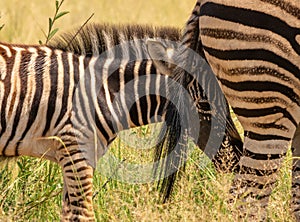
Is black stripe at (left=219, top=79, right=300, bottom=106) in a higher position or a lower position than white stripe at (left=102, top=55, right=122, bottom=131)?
lower

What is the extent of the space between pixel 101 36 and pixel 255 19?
6.59 ft

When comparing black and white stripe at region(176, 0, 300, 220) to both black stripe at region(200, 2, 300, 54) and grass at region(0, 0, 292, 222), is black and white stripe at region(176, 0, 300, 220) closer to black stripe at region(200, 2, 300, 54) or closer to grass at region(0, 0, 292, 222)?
black stripe at region(200, 2, 300, 54)

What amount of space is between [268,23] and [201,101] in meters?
1.05

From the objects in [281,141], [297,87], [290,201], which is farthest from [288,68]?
[290,201]

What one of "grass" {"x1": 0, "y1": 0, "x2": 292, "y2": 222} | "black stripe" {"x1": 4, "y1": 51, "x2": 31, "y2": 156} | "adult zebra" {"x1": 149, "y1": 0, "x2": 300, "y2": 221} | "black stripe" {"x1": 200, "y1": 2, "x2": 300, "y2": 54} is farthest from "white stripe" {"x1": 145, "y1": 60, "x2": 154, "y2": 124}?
"black stripe" {"x1": 200, "y1": 2, "x2": 300, "y2": 54}

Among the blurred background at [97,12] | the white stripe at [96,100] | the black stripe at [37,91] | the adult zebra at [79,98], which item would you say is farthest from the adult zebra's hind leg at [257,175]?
the blurred background at [97,12]

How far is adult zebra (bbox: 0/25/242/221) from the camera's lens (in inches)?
209

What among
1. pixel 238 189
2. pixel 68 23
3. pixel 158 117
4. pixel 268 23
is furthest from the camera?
pixel 68 23

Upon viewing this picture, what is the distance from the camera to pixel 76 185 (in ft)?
17.2

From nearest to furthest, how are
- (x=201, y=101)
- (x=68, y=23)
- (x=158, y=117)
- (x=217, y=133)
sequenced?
(x=201, y=101) < (x=217, y=133) < (x=158, y=117) < (x=68, y=23)

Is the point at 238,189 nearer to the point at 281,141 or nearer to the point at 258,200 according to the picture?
the point at 258,200

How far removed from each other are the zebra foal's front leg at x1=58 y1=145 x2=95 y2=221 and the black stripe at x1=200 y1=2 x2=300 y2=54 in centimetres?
161

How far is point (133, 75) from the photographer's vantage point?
5.71 metres

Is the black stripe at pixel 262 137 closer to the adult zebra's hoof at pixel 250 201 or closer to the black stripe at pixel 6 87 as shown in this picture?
the adult zebra's hoof at pixel 250 201
